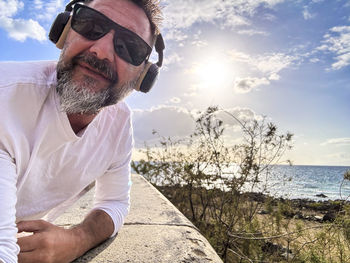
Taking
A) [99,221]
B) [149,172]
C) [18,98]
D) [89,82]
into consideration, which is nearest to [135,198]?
[99,221]

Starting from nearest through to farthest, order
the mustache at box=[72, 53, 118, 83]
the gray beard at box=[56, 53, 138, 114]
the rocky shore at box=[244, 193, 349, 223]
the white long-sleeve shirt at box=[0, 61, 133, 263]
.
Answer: the white long-sleeve shirt at box=[0, 61, 133, 263] → the gray beard at box=[56, 53, 138, 114] → the mustache at box=[72, 53, 118, 83] → the rocky shore at box=[244, 193, 349, 223]

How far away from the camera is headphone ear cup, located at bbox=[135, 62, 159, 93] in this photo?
5.79ft

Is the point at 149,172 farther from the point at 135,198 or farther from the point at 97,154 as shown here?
the point at 97,154

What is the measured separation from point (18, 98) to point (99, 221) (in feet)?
2.81

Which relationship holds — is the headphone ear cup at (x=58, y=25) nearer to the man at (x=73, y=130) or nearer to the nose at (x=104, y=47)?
the man at (x=73, y=130)

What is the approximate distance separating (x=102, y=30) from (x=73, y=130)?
0.63 metres

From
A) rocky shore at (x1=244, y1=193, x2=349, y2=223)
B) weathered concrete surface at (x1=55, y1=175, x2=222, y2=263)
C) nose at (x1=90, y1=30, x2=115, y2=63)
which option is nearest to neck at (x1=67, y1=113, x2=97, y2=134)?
nose at (x1=90, y1=30, x2=115, y2=63)

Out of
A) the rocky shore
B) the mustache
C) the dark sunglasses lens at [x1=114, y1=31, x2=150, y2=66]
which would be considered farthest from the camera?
the rocky shore

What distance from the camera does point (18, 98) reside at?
1060 millimetres

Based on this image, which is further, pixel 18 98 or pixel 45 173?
pixel 45 173

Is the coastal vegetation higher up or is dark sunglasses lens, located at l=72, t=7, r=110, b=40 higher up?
dark sunglasses lens, located at l=72, t=7, r=110, b=40

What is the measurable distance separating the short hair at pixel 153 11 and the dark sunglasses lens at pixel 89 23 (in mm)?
216

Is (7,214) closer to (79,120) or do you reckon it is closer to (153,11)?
(79,120)

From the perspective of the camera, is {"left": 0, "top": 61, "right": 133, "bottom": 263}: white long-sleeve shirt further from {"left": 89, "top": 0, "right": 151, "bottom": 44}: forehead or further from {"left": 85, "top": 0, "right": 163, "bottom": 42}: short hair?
{"left": 85, "top": 0, "right": 163, "bottom": 42}: short hair
